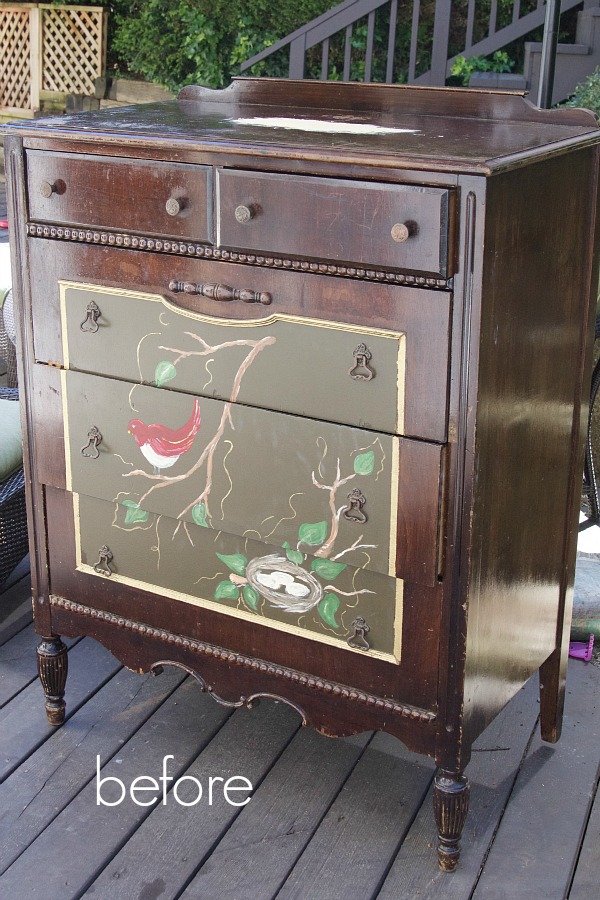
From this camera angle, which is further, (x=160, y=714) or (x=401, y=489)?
(x=160, y=714)

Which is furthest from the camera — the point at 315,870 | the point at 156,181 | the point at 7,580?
the point at 7,580

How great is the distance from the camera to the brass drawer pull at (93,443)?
203cm

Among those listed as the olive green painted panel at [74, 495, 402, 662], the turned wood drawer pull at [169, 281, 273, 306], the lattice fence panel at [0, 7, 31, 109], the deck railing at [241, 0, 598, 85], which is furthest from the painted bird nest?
the lattice fence panel at [0, 7, 31, 109]

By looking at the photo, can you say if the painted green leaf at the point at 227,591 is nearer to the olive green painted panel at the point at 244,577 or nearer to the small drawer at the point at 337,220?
the olive green painted panel at the point at 244,577

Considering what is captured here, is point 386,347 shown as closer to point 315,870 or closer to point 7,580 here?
point 315,870

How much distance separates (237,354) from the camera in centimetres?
183

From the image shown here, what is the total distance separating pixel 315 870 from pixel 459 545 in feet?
2.30

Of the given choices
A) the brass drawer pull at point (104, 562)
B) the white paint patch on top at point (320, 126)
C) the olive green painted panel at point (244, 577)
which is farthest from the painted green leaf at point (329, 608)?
the white paint patch on top at point (320, 126)

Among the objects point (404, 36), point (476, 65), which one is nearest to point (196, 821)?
point (476, 65)

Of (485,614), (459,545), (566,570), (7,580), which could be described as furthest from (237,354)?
(7,580)

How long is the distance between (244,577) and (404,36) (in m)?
5.84

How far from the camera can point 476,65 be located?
621 cm

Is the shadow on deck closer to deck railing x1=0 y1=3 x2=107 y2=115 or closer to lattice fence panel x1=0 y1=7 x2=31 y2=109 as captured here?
deck railing x1=0 y1=3 x2=107 y2=115

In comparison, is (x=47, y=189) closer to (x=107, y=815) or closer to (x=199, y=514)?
(x=199, y=514)
